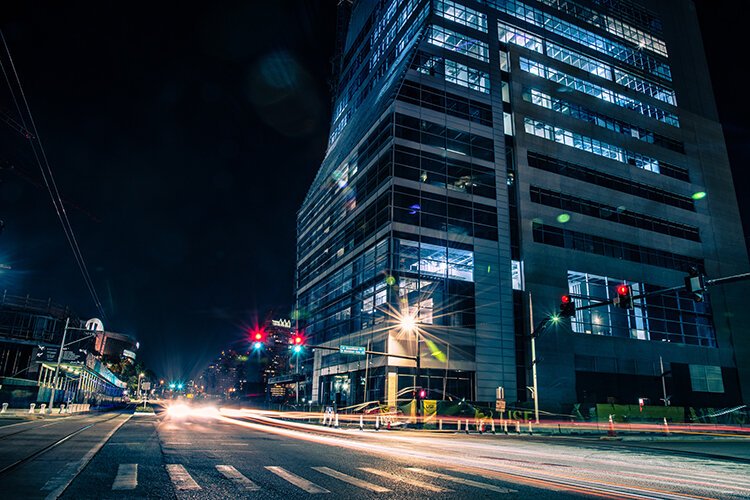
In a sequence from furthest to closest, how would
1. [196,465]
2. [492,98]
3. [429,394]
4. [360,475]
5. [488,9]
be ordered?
[488,9]
[492,98]
[429,394]
[196,465]
[360,475]

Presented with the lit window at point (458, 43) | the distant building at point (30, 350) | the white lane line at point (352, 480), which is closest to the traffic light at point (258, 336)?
the white lane line at point (352, 480)

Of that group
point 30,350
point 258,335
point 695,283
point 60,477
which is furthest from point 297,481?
point 30,350

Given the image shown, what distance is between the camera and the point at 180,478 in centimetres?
802

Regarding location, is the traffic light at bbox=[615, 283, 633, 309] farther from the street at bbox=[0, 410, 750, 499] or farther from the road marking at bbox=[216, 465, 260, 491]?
the road marking at bbox=[216, 465, 260, 491]

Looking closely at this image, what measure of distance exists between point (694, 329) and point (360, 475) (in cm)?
5690

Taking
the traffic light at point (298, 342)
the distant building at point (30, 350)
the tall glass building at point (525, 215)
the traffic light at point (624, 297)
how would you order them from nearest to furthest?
the traffic light at point (624, 297)
the traffic light at point (298, 342)
the tall glass building at point (525, 215)
the distant building at point (30, 350)

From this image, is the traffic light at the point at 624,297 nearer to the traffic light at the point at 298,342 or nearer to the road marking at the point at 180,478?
the road marking at the point at 180,478

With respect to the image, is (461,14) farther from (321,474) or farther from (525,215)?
(321,474)

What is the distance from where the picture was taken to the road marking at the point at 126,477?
7134 millimetres

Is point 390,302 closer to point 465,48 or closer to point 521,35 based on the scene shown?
point 465,48

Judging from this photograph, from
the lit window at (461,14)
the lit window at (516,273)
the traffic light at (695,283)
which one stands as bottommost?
the traffic light at (695,283)

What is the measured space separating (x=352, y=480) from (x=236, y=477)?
2.13m

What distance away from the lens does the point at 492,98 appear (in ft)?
168

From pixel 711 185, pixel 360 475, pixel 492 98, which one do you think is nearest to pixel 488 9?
pixel 492 98
